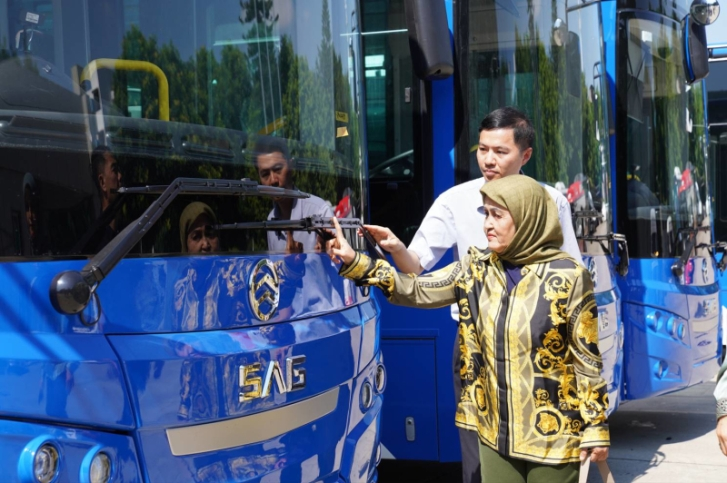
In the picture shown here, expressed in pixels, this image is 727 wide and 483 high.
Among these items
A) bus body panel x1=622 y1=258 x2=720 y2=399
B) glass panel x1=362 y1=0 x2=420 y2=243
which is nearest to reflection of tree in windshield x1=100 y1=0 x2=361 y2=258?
glass panel x1=362 y1=0 x2=420 y2=243

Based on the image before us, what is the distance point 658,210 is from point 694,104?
4.02 feet

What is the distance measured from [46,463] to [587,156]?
4543 mm

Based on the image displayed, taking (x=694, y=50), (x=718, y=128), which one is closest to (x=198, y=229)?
(x=694, y=50)

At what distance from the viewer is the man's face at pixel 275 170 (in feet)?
11.5

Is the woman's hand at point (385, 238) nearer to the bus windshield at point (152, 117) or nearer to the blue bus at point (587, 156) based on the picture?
the bus windshield at point (152, 117)

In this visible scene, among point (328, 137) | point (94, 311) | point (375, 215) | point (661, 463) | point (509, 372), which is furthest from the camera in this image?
point (661, 463)

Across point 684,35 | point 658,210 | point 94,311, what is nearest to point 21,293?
point 94,311

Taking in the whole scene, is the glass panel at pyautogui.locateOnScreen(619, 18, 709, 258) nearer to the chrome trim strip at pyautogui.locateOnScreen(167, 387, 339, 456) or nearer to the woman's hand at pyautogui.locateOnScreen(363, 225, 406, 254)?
the woman's hand at pyautogui.locateOnScreen(363, 225, 406, 254)

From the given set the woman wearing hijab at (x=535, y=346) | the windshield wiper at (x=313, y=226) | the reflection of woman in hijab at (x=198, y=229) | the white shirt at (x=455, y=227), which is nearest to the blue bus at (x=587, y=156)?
the white shirt at (x=455, y=227)

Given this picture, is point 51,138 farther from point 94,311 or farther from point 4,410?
point 4,410

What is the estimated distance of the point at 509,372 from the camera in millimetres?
3414

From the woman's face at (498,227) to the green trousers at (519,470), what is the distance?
0.70 m

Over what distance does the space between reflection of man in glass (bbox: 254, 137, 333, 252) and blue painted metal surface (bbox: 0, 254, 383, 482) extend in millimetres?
55

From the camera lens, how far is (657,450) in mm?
7746
